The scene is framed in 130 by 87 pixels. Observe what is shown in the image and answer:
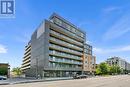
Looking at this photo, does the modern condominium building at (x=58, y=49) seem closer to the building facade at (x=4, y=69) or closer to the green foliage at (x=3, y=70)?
the building facade at (x=4, y=69)

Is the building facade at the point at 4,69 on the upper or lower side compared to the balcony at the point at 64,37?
lower

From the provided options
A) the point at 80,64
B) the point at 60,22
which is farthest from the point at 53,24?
the point at 80,64

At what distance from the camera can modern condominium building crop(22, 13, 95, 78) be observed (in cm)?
8669

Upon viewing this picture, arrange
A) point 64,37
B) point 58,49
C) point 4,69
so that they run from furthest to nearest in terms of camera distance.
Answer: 1. point 64,37
2. point 58,49
3. point 4,69

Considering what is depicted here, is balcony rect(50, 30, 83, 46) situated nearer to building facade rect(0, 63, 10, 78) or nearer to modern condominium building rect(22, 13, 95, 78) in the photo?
modern condominium building rect(22, 13, 95, 78)

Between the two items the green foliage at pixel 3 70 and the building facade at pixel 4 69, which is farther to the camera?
the green foliage at pixel 3 70

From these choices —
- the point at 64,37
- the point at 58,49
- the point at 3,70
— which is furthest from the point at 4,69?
the point at 64,37

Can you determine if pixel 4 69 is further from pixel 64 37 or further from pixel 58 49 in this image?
pixel 64 37

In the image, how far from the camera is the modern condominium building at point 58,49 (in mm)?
86688

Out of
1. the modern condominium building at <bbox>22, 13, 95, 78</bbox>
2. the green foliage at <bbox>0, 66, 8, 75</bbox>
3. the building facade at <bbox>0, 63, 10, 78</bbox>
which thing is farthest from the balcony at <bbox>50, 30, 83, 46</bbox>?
the green foliage at <bbox>0, 66, 8, 75</bbox>

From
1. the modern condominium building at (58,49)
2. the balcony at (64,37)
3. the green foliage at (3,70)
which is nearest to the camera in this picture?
the modern condominium building at (58,49)

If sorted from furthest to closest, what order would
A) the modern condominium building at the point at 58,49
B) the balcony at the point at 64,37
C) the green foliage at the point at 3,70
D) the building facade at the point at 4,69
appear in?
1. the green foliage at the point at 3,70
2. the building facade at the point at 4,69
3. the balcony at the point at 64,37
4. the modern condominium building at the point at 58,49

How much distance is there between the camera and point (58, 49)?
302 feet

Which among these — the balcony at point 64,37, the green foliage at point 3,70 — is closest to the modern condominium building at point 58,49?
the balcony at point 64,37
